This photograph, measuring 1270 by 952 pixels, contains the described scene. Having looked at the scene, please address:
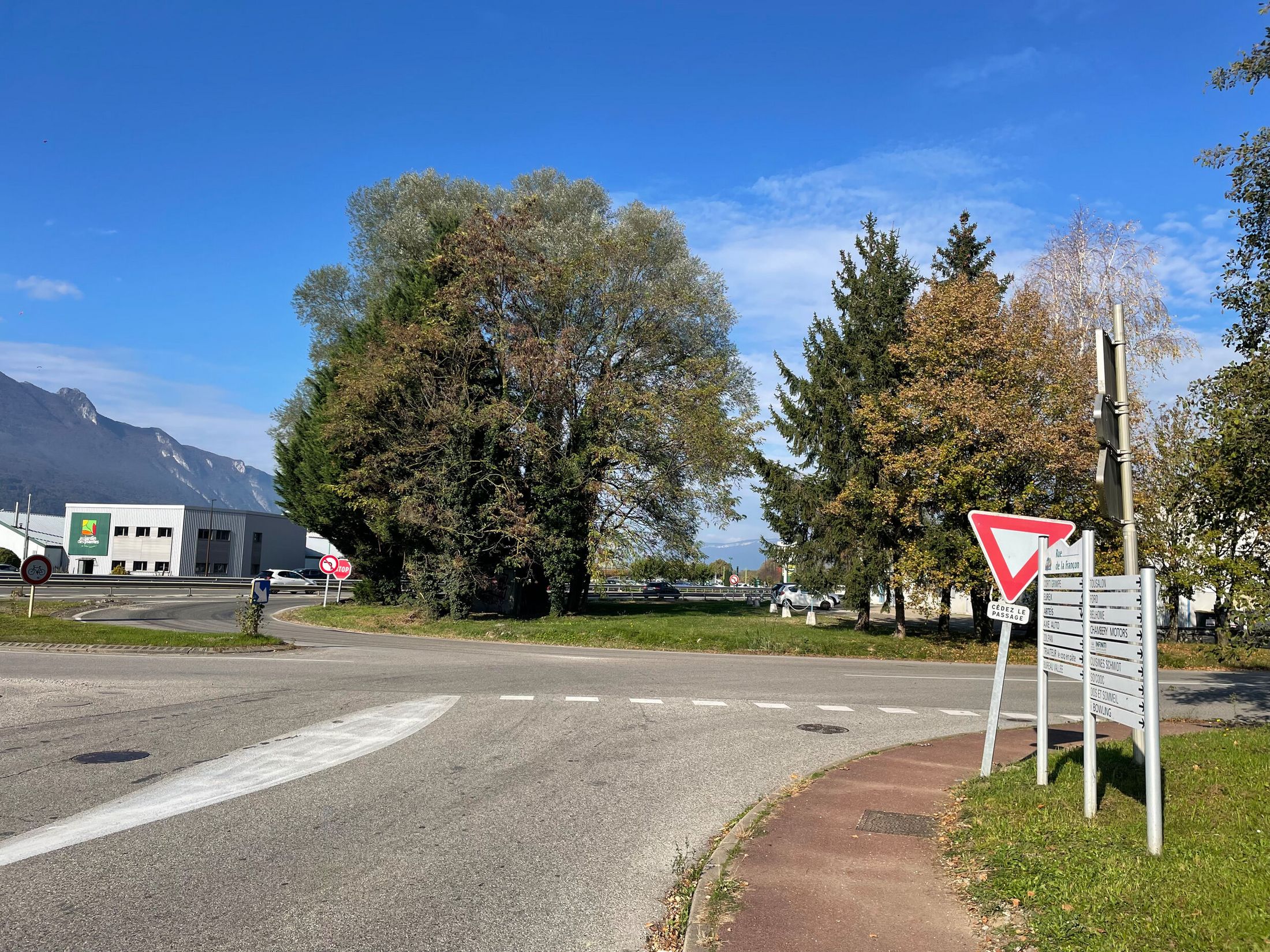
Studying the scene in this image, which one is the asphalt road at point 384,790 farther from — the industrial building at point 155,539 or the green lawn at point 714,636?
the industrial building at point 155,539

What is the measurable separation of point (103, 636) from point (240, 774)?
49.9 feet

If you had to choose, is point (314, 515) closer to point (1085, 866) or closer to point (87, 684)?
point (87, 684)

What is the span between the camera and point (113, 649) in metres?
19.1

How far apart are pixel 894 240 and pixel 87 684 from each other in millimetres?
28989

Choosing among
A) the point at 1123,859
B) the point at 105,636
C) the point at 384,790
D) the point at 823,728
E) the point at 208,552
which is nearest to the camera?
the point at 1123,859

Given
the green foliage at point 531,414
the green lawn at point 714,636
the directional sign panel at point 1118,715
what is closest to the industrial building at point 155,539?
the green lawn at point 714,636

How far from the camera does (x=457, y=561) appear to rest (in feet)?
109

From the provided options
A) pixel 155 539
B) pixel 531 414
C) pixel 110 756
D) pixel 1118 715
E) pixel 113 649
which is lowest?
pixel 113 649

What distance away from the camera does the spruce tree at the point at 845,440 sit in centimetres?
3009

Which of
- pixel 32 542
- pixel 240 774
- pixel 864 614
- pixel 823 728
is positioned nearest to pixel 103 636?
pixel 240 774

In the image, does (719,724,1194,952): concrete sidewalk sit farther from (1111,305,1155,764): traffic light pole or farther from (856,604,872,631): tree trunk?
(856,604,872,631): tree trunk

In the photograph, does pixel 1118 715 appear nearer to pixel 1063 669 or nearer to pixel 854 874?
pixel 1063 669

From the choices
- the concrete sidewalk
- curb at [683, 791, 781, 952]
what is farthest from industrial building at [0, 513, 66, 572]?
the concrete sidewalk

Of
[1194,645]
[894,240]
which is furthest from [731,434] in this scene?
[1194,645]
